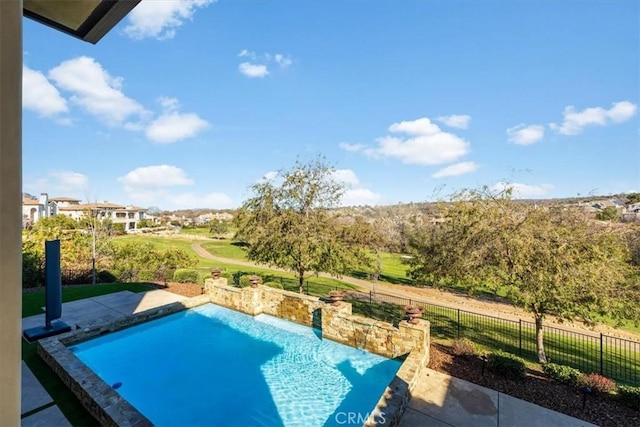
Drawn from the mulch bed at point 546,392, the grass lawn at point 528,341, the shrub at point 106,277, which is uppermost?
the shrub at point 106,277

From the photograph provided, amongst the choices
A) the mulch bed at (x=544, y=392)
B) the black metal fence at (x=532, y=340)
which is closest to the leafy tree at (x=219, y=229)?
the black metal fence at (x=532, y=340)

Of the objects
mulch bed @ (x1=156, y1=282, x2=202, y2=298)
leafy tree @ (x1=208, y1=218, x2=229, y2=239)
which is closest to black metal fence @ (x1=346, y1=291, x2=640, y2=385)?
mulch bed @ (x1=156, y1=282, x2=202, y2=298)

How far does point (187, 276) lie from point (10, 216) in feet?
58.2

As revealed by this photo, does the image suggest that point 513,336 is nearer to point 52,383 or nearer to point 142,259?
point 52,383

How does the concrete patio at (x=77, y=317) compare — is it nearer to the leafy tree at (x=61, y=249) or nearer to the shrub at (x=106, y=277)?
the shrub at (x=106, y=277)

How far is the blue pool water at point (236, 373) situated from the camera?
6.76m

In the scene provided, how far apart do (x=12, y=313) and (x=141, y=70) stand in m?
18.5

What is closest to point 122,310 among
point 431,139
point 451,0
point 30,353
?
point 30,353

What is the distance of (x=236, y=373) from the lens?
8281 millimetres

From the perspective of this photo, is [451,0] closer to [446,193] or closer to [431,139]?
[446,193]

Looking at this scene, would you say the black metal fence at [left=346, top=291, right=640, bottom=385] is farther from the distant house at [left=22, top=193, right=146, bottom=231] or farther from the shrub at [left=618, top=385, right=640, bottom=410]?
the distant house at [left=22, top=193, right=146, bottom=231]

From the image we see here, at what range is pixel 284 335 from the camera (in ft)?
35.3

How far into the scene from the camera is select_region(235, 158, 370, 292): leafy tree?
526 inches

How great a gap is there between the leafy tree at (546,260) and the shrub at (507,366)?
151cm
